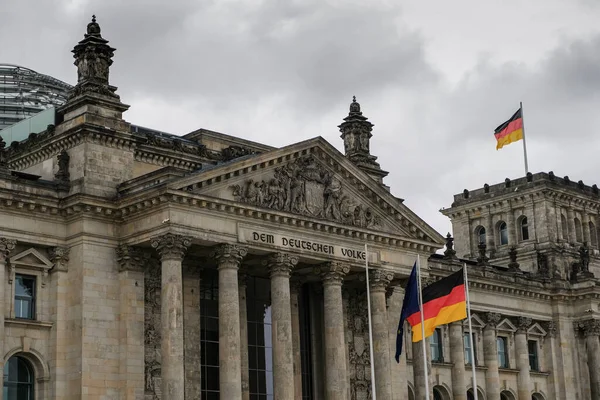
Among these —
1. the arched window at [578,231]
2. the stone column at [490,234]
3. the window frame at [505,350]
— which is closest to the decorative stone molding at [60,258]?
the window frame at [505,350]

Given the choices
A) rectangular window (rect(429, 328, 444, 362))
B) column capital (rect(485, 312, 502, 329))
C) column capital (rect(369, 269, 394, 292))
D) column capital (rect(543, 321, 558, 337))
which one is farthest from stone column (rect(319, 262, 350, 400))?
column capital (rect(543, 321, 558, 337))

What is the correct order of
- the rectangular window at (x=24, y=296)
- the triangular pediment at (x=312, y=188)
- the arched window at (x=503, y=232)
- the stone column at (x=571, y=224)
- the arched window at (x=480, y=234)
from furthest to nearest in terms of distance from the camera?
the arched window at (x=480, y=234)
the arched window at (x=503, y=232)
the stone column at (x=571, y=224)
the triangular pediment at (x=312, y=188)
the rectangular window at (x=24, y=296)

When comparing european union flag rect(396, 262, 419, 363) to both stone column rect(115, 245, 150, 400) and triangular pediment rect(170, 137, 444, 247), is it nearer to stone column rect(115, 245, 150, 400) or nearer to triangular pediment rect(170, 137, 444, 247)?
triangular pediment rect(170, 137, 444, 247)

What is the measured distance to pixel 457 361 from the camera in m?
67.8

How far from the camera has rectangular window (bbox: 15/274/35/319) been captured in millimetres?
48500

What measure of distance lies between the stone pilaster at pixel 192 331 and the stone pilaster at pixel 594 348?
32525 mm

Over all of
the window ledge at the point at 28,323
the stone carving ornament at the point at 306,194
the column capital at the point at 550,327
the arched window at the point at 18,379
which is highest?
the stone carving ornament at the point at 306,194

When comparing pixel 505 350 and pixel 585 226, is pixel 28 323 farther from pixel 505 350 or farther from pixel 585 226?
pixel 585 226

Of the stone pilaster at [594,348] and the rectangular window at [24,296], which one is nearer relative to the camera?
the rectangular window at [24,296]

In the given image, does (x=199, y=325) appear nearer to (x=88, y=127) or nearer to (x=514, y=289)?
(x=88, y=127)

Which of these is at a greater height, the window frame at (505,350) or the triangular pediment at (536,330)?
the triangular pediment at (536,330)

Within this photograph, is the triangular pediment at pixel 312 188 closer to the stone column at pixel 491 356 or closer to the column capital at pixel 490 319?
the column capital at pixel 490 319

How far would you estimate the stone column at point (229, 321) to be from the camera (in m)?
48.6

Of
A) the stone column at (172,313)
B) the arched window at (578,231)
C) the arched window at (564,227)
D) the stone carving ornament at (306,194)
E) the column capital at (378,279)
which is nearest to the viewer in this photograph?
the stone column at (172,313)
